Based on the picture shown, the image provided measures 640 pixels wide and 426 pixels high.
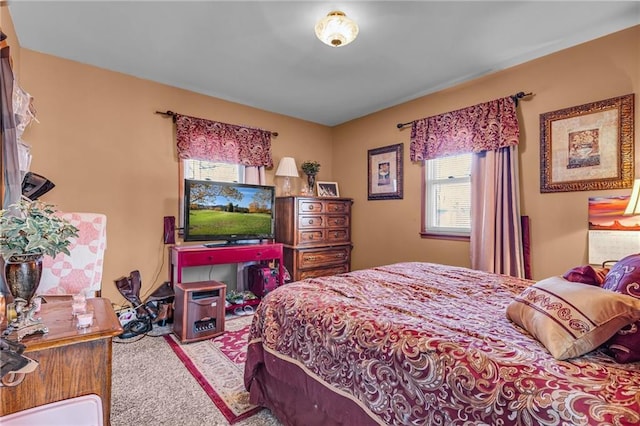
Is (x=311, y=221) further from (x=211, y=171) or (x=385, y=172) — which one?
(x=211, y=171)

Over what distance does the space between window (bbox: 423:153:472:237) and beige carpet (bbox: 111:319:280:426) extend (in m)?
2.78

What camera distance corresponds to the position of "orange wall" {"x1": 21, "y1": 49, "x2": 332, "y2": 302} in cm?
289

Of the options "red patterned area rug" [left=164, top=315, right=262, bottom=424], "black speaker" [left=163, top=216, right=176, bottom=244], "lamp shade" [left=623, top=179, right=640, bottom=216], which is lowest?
"red patterned area rug" [left=164, top=315, right=262, bottom=424]

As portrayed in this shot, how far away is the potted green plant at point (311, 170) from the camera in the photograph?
4.56 meters

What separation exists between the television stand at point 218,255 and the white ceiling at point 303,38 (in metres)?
1.75

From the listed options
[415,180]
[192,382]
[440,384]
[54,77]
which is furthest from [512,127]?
[54,77]

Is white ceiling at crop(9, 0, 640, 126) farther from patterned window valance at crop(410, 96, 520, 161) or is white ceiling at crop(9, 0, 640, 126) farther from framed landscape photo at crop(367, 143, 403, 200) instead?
framed landscape photo at crop(367, 143, 403, 200)

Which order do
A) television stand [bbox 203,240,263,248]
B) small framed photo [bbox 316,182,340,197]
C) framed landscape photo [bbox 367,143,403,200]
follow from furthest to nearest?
small framed photo [bbox 316,182,340,197] → framed landscape photo [bbox 367,143,403,200] → television stand [bbox 203,240,263,248]

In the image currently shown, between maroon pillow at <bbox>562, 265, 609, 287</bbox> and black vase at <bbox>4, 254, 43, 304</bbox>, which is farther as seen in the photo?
maroon pillow at <bbox>562, 265, 609, 287</bbox>

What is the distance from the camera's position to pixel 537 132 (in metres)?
2.86

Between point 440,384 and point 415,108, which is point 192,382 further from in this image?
point 415,108

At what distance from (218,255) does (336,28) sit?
2.48 m

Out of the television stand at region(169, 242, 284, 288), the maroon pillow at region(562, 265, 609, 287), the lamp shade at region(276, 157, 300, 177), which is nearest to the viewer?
the maroon pillow at region(562, 265, 609, 287)

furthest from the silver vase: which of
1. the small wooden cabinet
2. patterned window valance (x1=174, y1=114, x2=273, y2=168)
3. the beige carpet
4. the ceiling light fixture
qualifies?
patterned window valance (x1=174, y1=114, x2=273, y2=168)
